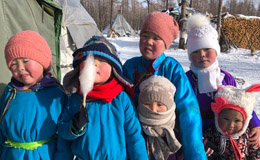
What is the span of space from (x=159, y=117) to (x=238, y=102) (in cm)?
90

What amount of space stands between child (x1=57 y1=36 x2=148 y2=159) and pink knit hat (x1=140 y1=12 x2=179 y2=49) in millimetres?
434

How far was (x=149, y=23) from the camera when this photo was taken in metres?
1.83

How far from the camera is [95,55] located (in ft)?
5.13

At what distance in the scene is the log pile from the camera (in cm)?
1505

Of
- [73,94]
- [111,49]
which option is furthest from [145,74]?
[73,94]

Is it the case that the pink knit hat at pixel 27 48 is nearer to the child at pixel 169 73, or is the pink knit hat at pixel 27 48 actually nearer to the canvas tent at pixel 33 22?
the child at pixel 169 73

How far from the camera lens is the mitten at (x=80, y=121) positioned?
4.48ft

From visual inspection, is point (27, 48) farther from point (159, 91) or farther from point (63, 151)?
point (159, 91)

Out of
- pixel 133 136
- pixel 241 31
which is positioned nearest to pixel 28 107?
pixel 133 136

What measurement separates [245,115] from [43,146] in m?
1.89

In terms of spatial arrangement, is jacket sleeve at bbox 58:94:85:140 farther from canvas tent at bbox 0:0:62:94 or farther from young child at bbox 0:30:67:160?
canvas tent at bbox 0:0:62:94

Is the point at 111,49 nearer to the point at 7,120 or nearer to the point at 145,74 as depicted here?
the point at 145,74

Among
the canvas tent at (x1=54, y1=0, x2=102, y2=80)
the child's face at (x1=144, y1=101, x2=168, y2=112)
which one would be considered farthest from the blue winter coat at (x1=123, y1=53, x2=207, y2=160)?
the canvas tent at (x1=54, y1=0, x2=102, y2=80)

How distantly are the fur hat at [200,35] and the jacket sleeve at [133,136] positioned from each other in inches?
42.4
